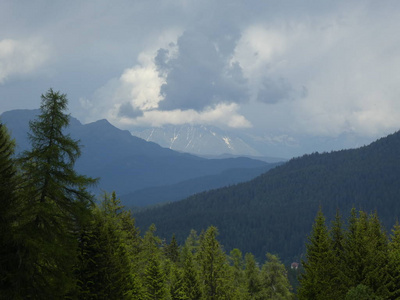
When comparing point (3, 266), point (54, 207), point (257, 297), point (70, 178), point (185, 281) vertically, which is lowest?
point (257, 297)

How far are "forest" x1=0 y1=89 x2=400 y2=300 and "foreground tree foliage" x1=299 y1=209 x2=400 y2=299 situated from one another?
82 mm

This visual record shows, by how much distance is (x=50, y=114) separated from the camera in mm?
19547

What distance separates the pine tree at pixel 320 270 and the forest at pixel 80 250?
0.09 m

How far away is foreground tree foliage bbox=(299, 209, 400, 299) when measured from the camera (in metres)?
29.9

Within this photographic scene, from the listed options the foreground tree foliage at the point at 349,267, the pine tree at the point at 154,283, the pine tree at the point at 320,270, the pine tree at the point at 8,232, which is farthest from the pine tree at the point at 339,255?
the pine tree at the point at 8,232

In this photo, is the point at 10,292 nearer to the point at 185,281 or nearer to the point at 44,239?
the point at 44,239

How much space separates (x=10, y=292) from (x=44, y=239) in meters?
2.73

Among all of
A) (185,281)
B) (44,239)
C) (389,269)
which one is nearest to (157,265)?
(185,281)

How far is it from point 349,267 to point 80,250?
21985 mm

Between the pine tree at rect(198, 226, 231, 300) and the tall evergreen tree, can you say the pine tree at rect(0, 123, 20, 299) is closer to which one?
the tall evergreen tree

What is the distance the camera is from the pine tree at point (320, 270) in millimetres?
32406

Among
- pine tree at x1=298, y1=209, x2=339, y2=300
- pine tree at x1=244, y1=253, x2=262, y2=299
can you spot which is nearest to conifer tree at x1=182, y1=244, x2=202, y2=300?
pine tree at x1=298, y1=209, x2=339, y2=300

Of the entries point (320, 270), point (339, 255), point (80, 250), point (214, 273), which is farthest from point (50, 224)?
point (339, 255)

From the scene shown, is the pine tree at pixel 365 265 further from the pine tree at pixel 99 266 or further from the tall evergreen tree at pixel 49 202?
the tall evergreen tree at pixel 49 202
